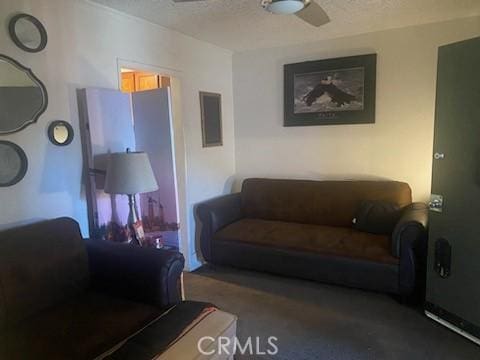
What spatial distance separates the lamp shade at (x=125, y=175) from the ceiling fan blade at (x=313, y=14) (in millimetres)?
1405

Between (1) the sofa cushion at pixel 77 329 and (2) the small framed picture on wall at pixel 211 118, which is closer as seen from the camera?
(1) the sofa cushion at pixel 77 329

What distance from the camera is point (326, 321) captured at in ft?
7.90

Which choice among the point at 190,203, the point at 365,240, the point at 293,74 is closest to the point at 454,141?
the point at 365,240

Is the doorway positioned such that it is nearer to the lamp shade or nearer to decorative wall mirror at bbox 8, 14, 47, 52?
the lamp shade

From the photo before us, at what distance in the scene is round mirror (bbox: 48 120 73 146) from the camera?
2.20m

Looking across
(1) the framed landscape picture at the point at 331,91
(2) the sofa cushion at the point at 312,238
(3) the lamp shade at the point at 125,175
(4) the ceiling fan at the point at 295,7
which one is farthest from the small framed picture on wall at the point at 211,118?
(4) the ceiling fan at the point at 295,7

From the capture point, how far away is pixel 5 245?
1.76 meters

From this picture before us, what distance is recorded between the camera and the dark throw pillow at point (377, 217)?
290 cm

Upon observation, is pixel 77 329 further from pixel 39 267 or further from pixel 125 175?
pixel 125 175

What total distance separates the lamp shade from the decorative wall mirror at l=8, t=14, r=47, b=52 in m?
0.81

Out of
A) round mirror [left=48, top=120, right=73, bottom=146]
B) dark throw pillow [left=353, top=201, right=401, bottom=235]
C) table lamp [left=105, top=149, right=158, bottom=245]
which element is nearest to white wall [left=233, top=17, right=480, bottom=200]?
dark throw pillow [left=353, top=201, right=401, bottom=235]

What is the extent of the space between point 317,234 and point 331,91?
4.91ft

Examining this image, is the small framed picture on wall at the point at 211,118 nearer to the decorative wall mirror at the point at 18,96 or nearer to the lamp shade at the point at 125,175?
the lamp shade at the point at 125,175

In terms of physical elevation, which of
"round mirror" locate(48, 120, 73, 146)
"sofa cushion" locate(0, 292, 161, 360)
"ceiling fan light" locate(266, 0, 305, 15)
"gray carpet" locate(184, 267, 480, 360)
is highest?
"ceiling fan light" locate(266, 0, 305, 15)
